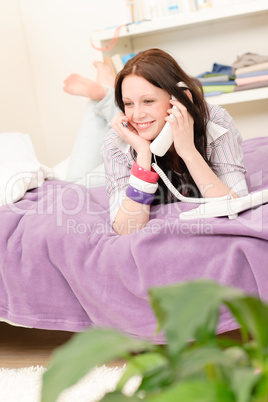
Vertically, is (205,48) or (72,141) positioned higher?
(205,48)

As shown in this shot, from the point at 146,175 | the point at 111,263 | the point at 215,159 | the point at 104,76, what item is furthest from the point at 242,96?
the point at 111,263

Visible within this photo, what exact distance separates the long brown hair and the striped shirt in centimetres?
4

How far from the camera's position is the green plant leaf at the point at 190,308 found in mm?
434

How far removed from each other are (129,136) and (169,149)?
0.18 meters

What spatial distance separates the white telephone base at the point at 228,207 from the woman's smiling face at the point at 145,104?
30cm

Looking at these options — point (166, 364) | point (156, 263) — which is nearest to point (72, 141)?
point (156, 263)

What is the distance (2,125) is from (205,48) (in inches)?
51.4

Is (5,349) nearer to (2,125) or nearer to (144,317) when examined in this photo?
(144,317)

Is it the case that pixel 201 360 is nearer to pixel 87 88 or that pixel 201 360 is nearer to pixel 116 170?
pixel 116 170

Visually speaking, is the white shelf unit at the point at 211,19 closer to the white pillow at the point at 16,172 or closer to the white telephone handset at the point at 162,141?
the white pillow at the point at 16,172

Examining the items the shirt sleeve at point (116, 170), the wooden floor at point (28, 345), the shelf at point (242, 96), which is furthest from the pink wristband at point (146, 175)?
the shelf at point (242, 96)

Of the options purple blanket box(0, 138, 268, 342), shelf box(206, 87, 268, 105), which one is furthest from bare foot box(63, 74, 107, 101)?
purple blanket box(0, 138, 268, 342)

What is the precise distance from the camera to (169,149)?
5.88 ft

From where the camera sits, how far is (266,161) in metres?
2.04
